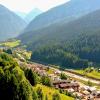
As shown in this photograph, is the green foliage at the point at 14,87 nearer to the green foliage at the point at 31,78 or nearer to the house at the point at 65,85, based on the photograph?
the green foliage at the point at 31,78

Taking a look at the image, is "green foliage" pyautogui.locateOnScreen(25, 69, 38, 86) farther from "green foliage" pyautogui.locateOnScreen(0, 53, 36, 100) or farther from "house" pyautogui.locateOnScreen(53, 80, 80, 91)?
"house" pyautogui.locateOnScreen(53, 80, 80, 91)

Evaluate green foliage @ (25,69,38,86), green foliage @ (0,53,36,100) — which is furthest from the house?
green foliage @ (0,53,36,100)

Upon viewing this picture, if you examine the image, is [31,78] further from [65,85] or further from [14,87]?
[65,85]

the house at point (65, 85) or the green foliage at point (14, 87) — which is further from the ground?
the green foliage at point (14, 87)

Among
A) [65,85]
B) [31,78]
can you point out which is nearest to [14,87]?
[31,78]

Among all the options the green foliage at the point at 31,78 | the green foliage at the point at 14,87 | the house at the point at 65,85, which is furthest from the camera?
the house at the point at 65,85

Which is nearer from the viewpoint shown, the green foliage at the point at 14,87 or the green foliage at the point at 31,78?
the green foliage at the point at 14,87

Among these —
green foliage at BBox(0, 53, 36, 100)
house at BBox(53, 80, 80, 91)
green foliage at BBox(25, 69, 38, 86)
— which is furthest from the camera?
house at BBox(53, 80, 80, 91)

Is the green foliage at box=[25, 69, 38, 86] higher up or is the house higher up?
the green foliage at box=[25, 69, 38, 86]

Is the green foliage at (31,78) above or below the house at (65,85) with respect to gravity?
above

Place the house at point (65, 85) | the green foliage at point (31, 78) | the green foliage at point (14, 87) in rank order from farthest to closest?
the house at point (65, 85) → the green foliage at point (31, 78) → the green foliage at point (14, 87)

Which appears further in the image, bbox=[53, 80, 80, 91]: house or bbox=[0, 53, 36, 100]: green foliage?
bbox=[53, 80, 80, 91]: house

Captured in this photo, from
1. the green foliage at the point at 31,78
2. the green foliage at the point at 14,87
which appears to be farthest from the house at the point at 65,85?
the green foliage at the point at 14,87

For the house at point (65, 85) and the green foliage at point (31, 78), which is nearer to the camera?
the green foliage at point (31, 78)
